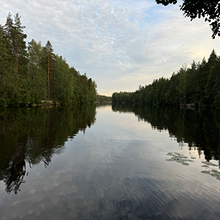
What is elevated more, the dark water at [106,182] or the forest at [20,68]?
the forest at [20,68]

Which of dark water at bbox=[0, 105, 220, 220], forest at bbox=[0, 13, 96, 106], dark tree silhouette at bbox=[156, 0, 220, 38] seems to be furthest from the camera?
forest at bbox=[0, 13, 96, 106]

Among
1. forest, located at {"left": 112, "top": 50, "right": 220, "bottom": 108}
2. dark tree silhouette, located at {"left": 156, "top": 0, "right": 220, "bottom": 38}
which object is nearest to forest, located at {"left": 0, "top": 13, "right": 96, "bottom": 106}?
dark tree silhouette, located at {"left": 156, "top": 0, "right": 220, "bottom": 38}

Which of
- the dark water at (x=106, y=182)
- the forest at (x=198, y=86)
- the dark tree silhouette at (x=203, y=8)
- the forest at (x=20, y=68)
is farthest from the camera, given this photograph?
the forest at (x=198, y=86)

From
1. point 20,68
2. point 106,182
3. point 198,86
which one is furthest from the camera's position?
point 198,86

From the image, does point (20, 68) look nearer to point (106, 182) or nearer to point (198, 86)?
point (106, 182)

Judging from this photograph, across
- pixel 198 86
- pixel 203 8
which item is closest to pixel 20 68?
pixel 203 8

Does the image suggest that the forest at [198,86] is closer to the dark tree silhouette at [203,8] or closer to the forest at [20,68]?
the dark tree silhouette at [203,8]

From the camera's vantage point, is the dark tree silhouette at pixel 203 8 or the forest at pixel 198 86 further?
the forest at pixel 198 86

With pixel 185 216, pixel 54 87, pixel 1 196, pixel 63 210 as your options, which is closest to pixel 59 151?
pixel 1 196

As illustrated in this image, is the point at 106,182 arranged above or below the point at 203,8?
below

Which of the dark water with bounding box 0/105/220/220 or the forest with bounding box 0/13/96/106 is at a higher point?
the forest with bounding box 0/13/96/106

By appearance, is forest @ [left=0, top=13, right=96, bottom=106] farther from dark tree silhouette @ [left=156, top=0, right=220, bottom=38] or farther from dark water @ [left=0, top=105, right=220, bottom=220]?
dark tree silhouette @ [left=156, top=0, right=220, bottom=38]

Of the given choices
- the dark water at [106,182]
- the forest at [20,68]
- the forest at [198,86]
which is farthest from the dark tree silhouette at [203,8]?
the forest at [198,86]

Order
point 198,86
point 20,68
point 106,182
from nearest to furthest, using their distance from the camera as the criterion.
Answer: point 106,182 < point 20,68 < point 198,86
